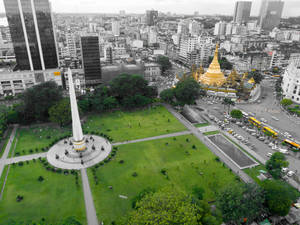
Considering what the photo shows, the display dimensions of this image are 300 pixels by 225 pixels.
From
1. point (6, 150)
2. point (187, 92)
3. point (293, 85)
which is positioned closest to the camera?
point (6, 150)

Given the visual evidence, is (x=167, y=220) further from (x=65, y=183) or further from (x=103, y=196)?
(x=65, y=183)

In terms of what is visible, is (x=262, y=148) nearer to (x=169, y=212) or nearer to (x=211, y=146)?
(x=211, y=146)

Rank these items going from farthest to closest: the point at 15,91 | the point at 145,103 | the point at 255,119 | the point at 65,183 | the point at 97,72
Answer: the point at 97,72
the point at 15,91
the point at 145,103
the point at 255,119
the point at 65,183

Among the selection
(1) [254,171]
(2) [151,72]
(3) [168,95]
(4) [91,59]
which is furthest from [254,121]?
(4) [91,59]

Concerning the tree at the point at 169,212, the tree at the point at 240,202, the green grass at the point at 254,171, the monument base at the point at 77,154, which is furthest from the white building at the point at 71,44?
the tree at the point at 240,202

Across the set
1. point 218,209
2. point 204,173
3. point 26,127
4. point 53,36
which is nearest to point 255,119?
point 204,173
